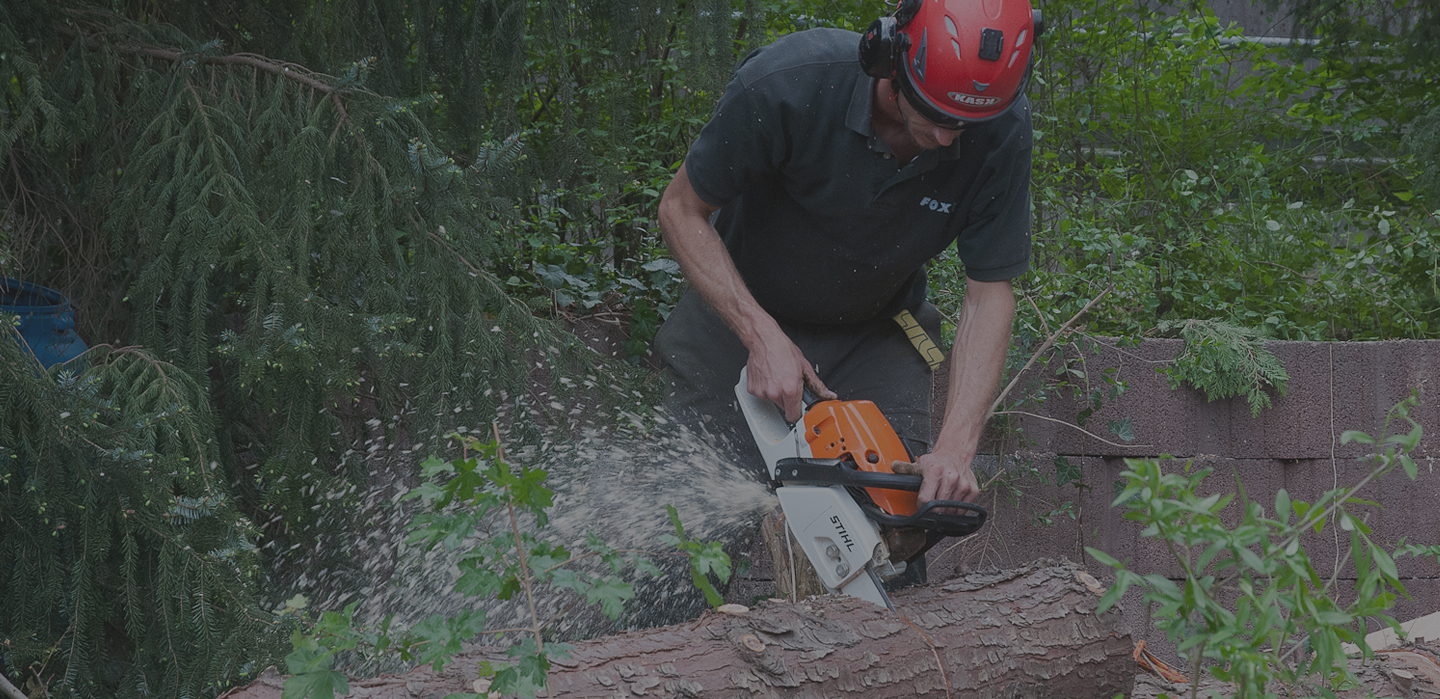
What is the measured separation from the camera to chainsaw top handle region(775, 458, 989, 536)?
6.64 ft

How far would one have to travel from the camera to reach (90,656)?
217 centimetres

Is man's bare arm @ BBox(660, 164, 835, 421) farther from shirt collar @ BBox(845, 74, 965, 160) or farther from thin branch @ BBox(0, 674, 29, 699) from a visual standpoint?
thin branch @ BBox(0, 674, 29, 699)

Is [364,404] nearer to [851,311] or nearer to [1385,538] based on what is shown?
[851,311]

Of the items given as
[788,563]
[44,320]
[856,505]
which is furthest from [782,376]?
[44,320]

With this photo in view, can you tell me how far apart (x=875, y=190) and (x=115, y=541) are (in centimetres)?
195

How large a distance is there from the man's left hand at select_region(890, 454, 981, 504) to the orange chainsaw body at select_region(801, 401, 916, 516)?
0.16ft

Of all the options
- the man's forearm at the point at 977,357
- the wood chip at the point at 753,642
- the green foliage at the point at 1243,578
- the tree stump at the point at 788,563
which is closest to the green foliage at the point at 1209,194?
the man's forearm at the point at 977,357

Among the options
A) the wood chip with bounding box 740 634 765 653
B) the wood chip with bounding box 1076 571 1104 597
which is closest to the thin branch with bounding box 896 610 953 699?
the wood chip with bounding box 740 634 765 653

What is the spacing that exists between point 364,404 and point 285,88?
1075mm

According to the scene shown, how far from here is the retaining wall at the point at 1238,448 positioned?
389 cm

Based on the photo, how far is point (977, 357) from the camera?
2.47 meters

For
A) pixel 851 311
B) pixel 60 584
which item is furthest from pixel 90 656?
pixel 851 311

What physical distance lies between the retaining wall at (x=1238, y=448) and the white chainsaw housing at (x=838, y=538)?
72.4 inches

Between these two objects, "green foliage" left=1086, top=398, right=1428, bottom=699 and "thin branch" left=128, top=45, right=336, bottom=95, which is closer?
"green foliage" left=1086, top=398, right=1428, bottom=699
